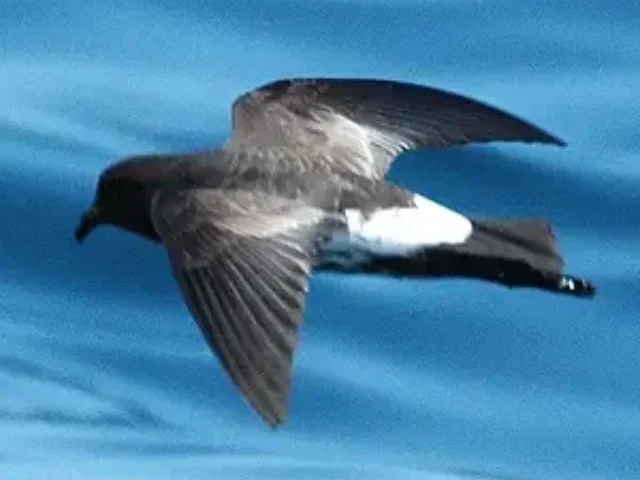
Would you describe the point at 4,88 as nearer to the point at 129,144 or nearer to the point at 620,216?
the point at 129,144

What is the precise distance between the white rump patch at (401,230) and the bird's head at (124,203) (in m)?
0.44

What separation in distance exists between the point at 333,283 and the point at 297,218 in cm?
175

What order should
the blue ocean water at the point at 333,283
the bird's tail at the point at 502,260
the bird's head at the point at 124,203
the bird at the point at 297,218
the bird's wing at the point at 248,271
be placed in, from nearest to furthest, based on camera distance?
the bird's wing at the point at 248,271 → the bird at the point at 297,218 → the bird's tail at the point at 502,260 → the bird's head at the point at 124,203 → the blue ocean water at the point at 333,283

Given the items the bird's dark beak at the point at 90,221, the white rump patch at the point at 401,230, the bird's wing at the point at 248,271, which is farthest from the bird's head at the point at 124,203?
the white rump patch at the point at 401,230

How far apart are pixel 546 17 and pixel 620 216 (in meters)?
0.86

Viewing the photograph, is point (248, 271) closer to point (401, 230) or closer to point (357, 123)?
point (401, 230)

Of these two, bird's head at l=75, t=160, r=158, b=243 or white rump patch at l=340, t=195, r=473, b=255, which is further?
bird's head at l=75, t=160, r=158, b=243

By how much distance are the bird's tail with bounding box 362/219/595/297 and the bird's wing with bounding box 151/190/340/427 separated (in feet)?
0.59

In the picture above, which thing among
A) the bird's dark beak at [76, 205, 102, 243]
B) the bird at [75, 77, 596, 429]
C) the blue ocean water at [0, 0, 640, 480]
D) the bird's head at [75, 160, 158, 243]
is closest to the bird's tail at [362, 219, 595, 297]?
the bird at [75, 77, 596, 429]

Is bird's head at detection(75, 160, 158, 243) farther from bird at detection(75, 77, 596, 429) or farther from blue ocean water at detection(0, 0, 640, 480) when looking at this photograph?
blue ocean water at detection(0, 0, 640, 480)

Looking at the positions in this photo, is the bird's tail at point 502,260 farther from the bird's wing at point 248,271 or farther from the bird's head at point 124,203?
the bird's head at point 124,203

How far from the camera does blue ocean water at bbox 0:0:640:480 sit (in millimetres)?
7531

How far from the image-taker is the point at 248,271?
6.12 meters

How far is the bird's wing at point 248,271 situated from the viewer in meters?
5.80
